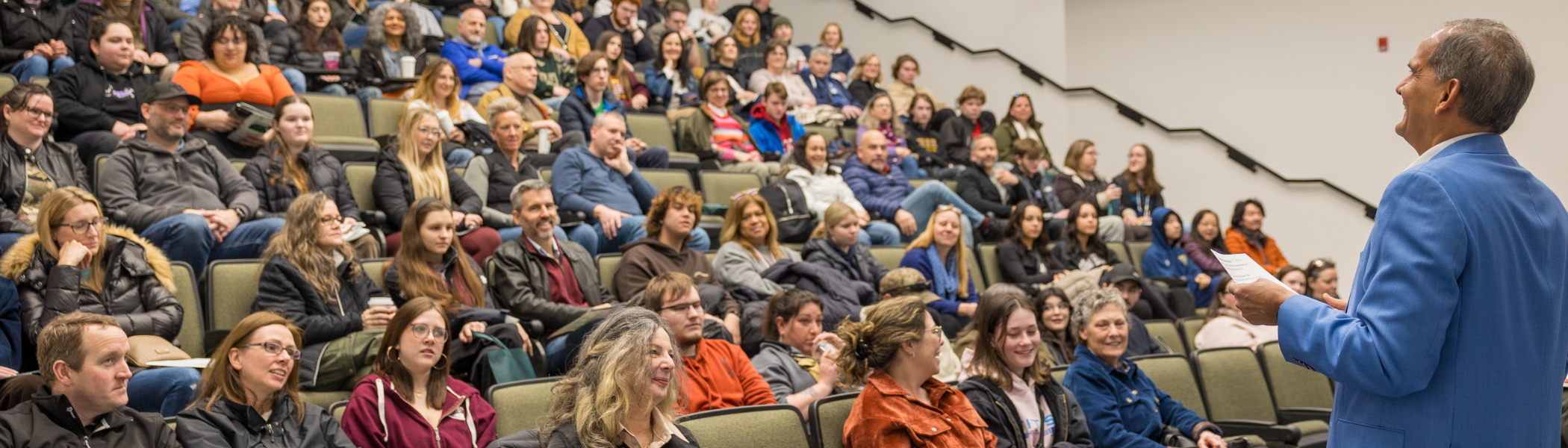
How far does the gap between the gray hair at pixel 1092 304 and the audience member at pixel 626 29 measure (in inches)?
197

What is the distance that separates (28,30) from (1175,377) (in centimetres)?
492

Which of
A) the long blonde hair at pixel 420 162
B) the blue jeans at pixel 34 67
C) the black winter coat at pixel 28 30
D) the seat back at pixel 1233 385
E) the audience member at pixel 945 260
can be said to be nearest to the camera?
the seat back at pixel 1233 385

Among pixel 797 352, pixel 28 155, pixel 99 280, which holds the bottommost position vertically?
pixel 797 352

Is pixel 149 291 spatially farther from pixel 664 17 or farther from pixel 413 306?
pixel 664 17

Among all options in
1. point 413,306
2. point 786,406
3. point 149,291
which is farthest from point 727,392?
point 149,291

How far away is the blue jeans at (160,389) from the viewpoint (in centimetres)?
267

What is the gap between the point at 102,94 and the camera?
426 centimetres

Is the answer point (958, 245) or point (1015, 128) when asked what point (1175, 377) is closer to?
point (958, 245)

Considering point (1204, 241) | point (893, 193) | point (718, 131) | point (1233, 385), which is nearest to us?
point (1233, 385)

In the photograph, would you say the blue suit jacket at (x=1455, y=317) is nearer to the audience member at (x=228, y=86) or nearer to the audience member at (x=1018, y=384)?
the audience member at (x=1018, y=384)

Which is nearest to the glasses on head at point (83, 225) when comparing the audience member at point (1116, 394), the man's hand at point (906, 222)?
the audience member at point (1116, 394)

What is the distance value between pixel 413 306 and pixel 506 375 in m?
0.43

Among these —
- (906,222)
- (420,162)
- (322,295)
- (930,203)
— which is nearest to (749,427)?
(322,295)

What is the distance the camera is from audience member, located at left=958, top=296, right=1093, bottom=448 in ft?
9.30
